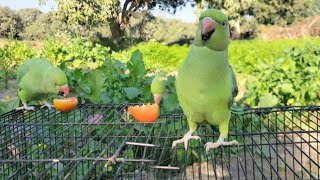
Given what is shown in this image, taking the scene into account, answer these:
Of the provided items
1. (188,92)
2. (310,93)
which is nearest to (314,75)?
(310,93)

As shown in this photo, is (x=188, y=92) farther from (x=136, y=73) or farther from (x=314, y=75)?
(x=314, y=75)

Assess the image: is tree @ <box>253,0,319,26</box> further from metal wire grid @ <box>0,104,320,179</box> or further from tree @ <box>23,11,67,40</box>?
metal wire grid @ <box>0,104,320,179</box>

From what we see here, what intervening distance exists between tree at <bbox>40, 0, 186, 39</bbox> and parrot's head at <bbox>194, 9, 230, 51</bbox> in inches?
498

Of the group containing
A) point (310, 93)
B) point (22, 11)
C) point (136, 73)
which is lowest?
point (310, 93)

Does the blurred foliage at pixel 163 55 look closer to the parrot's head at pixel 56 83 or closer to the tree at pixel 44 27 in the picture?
the tree at pixel 44 27

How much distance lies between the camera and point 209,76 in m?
1.45

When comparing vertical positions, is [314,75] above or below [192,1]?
below

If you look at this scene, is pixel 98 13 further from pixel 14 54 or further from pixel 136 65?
pixel 136 65

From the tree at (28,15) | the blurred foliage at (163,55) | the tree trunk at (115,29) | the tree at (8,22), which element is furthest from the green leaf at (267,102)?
the tree trunk at (115,29)

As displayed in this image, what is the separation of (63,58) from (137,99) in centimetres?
497

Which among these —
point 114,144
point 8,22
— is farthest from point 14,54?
point 114,144

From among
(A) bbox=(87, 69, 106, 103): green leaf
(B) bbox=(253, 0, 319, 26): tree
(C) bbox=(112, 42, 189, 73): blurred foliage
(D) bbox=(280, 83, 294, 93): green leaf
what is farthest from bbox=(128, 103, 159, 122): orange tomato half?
(B) bbox=(253, 0, 319, 26): tree

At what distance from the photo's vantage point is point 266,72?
4555 mm

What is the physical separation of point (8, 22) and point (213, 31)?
1157cm
